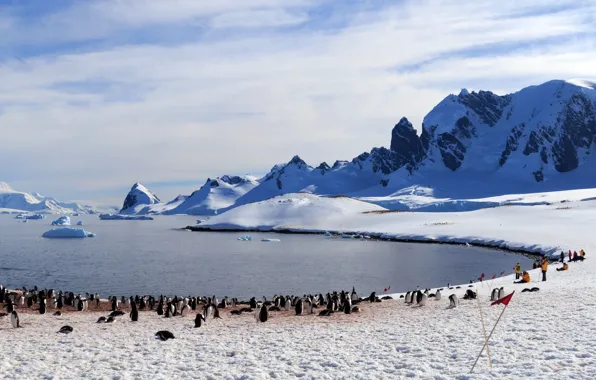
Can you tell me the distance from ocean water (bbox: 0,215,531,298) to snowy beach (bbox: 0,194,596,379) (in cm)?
1720

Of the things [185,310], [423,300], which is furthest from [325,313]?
[185,310]

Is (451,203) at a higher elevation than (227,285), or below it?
higher

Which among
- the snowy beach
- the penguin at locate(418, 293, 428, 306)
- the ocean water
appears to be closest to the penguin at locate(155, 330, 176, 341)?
the snowy beach

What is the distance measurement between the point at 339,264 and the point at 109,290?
26758mm

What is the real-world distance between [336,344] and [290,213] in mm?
132604

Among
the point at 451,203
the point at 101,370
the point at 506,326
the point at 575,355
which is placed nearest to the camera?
the point at 575,355

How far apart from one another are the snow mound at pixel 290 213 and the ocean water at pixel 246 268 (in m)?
53.4

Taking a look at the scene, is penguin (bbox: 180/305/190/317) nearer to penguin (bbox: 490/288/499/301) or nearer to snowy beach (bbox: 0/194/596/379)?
snowy beach (bbox: 0/194/596/379)

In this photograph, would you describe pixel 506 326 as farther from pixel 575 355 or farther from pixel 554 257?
pixel 554 257

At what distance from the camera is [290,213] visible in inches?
5969

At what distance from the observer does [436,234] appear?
102062 mm

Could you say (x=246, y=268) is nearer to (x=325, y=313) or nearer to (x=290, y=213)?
(x=325, y=313)

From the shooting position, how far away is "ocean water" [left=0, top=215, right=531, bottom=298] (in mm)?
47812

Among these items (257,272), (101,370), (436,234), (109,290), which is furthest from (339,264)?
(101,370)
